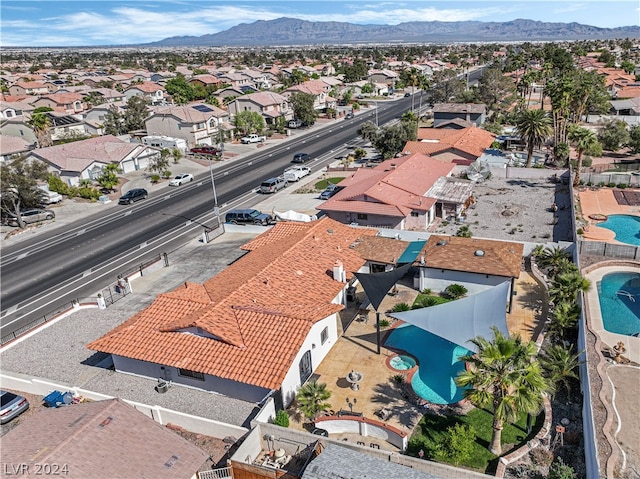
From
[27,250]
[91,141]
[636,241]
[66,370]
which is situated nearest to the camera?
[66,370]

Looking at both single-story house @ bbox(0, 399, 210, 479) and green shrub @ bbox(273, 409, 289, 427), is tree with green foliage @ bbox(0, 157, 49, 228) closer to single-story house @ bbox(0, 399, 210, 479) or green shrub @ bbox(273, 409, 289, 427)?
single-story house @ bbox(0, 399, 210, 479)

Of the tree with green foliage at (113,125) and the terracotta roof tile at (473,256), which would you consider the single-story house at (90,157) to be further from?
the terracotta roof tile at (473,256)

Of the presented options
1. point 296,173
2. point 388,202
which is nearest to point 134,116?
point 296,173

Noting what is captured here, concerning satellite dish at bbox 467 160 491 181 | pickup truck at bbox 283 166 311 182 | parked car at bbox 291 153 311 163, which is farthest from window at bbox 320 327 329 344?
parked car at bbox 291 153 311 163

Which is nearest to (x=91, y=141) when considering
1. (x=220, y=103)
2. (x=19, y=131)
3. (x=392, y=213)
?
(x=19, y=131)

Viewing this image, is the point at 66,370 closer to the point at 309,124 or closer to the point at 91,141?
the point at 91,141

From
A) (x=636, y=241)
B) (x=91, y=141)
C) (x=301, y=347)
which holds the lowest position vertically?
(x=636, y=241)
